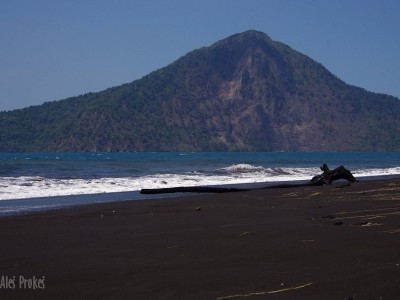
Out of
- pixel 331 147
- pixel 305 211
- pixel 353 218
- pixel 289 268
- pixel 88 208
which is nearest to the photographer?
pixel 289 268

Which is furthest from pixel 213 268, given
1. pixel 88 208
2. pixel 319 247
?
pixel 88 208

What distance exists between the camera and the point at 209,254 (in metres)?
6.18

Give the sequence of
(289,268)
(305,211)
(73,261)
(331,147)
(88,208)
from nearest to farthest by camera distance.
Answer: (289,268) → (73,261) → (305,211) → (88,208) → (331,147)

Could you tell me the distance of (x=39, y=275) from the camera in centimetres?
542

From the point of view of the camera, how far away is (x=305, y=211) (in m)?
10.5

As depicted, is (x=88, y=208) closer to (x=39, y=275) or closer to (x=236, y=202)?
(x=236, y=202)

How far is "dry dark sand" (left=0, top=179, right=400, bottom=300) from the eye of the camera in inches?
185

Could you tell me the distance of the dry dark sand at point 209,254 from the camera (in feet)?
15.4

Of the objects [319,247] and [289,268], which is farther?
[319,247]

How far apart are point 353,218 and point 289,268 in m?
4.00

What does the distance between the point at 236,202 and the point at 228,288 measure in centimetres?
861

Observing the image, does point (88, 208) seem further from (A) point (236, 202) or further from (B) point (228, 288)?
(B) point (228, 288)

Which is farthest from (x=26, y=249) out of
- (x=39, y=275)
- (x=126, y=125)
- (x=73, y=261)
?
(x=126, y=125)

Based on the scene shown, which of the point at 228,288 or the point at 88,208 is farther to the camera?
the point at 88,208
